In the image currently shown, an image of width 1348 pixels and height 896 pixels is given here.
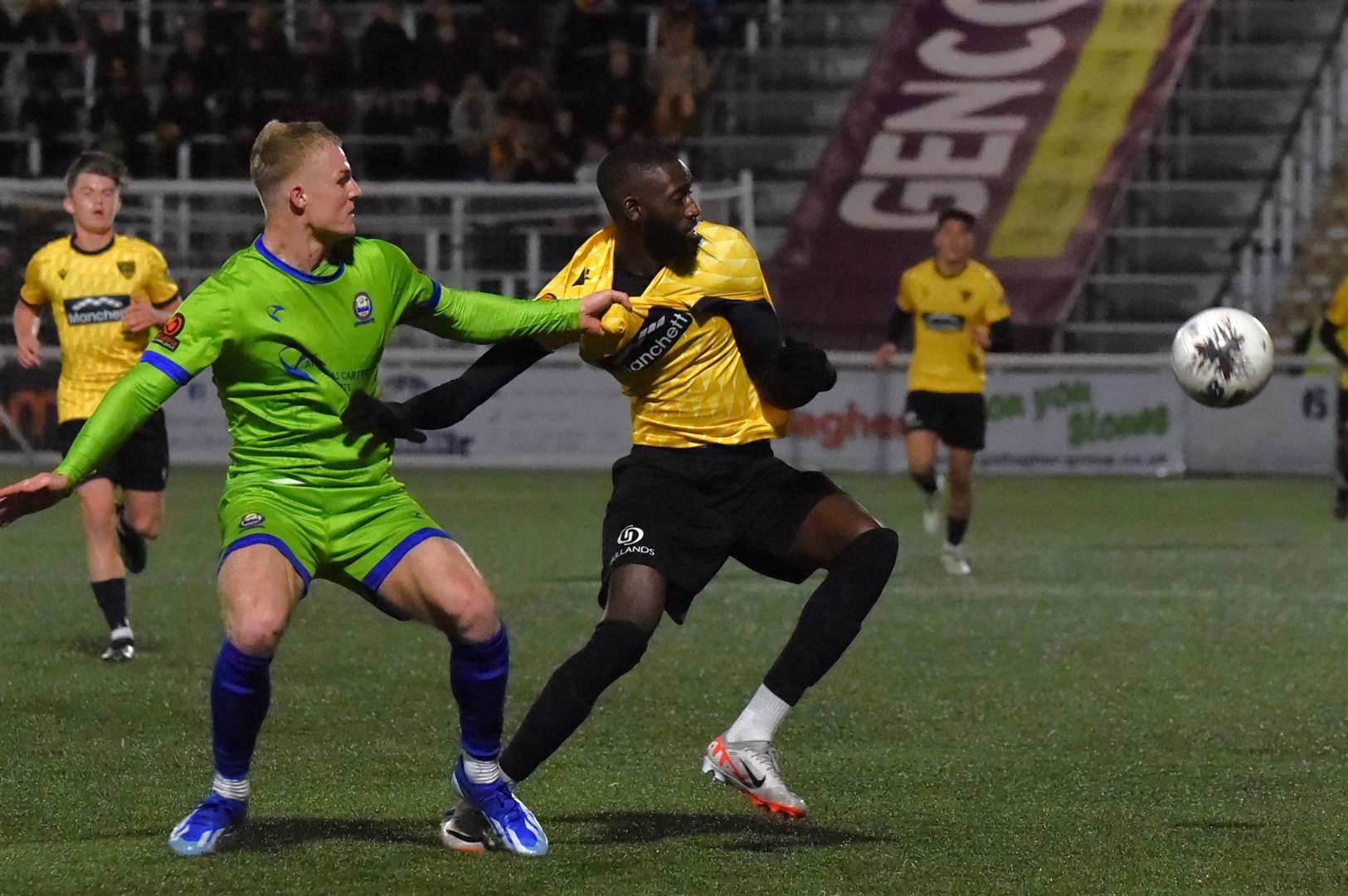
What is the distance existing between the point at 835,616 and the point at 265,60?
62.6 ft

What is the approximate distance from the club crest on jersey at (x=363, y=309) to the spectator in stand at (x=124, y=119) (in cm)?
1840

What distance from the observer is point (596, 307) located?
5543 mm

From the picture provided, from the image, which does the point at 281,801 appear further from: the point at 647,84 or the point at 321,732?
the point at 647,84

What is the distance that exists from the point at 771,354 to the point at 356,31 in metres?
20.7

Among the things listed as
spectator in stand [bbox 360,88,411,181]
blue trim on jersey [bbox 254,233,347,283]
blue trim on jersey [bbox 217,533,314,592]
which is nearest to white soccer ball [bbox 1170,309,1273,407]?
blue trim on jersey [bbox 254,233,347,283]

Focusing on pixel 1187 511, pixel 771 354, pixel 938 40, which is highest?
pixel 938 40

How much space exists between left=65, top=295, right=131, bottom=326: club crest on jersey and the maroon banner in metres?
12.6

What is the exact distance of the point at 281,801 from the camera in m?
6.13

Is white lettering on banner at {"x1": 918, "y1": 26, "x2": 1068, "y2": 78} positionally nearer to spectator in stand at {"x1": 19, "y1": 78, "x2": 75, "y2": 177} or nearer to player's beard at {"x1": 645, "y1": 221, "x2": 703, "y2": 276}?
spectator in stand at {"x1": 19, "y1": 78, "x2": 75, "y2": 177}

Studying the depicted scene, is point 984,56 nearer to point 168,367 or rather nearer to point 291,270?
point 291,270

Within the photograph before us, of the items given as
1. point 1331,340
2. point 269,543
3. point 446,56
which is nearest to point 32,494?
point 269,543

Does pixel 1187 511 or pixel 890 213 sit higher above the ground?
pixel 890 213

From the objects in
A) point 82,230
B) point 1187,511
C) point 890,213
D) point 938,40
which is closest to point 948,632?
point 82,230

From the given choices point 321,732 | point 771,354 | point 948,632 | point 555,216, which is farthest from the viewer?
point 555,216
